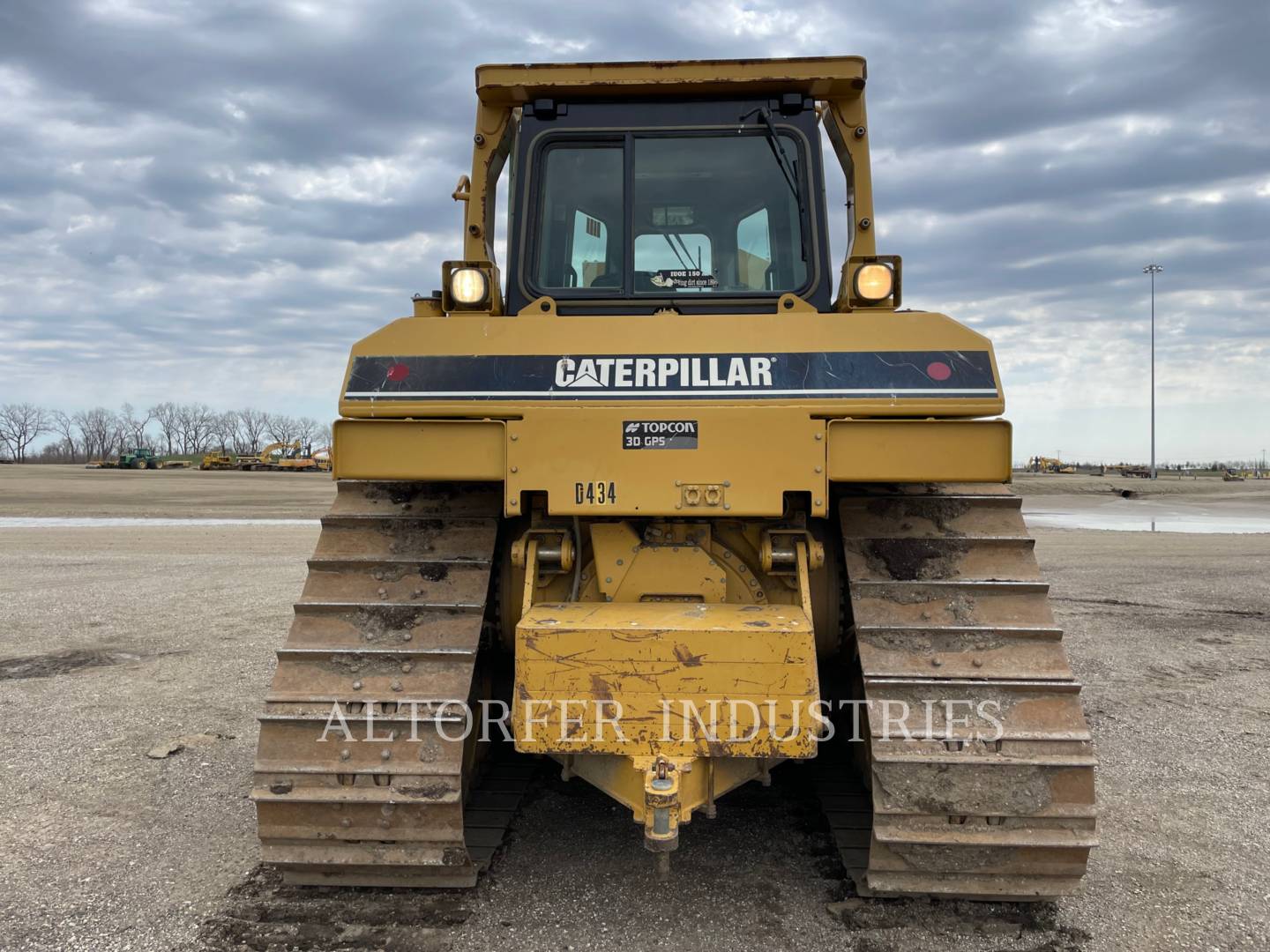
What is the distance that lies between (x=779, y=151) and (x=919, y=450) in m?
A: 1.69

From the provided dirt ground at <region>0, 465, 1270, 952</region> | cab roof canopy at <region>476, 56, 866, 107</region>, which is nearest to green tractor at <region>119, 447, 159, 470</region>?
dirt ground at <region>0, 465, 1270, 952</region>

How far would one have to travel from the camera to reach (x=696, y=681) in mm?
3107

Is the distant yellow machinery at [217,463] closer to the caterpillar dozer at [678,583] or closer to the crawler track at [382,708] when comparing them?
the crawler track at [382,708]

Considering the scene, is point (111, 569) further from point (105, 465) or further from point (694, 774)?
point (105, 465)

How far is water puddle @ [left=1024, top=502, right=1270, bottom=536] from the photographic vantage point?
70.0 feet

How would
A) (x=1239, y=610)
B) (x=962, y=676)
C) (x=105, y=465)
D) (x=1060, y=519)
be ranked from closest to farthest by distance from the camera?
(x=962, y=676), (x=1239, y=610), (x=1060, y=519), (x=105, y=465)

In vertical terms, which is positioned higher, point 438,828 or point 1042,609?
point 1042,609

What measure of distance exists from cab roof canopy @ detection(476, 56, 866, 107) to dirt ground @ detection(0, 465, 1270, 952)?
341 centimetres

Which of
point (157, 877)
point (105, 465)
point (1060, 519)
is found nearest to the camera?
point (157, 877)

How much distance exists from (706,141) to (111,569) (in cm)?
1196

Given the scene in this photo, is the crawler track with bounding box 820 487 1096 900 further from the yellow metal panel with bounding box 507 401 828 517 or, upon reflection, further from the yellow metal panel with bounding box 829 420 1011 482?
the yellow metal panel with bounding box 507 401 828 517

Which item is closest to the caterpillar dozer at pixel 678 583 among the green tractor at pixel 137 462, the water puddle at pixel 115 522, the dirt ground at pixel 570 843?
the dirt ground at pixel 570 843

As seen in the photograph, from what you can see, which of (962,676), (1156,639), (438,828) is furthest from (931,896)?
(1156,639)

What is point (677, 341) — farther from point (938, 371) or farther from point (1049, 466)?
point (1049, 466)
